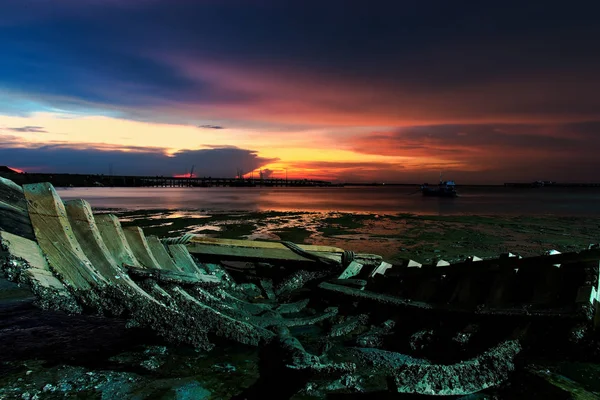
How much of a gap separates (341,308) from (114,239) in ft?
11.8

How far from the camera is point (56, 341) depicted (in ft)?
16.0

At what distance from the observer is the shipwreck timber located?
3.83 meters

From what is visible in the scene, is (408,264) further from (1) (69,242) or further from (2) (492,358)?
(1) (69,242)

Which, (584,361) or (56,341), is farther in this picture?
(56,341)

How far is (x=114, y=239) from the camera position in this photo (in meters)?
5.14

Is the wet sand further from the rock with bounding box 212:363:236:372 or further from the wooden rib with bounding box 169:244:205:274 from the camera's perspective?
the wooden rib with bounding box 169:244:205:274

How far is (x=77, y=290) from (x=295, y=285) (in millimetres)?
4142

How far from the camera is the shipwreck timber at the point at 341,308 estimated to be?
3.83 metres

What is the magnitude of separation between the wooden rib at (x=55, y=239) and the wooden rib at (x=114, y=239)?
0.85m

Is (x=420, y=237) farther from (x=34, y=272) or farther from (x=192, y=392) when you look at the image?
(x=34, y=272)

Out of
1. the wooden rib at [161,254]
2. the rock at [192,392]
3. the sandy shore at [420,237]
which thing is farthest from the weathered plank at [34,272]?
the sandy shore at [420,237]

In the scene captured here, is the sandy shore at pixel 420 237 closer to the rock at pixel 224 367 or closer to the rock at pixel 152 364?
the rock at pixel 224 367

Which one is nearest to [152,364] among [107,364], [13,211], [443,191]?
[107,364]

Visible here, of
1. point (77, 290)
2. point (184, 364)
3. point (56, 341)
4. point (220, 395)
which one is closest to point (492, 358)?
point (220, 395)
